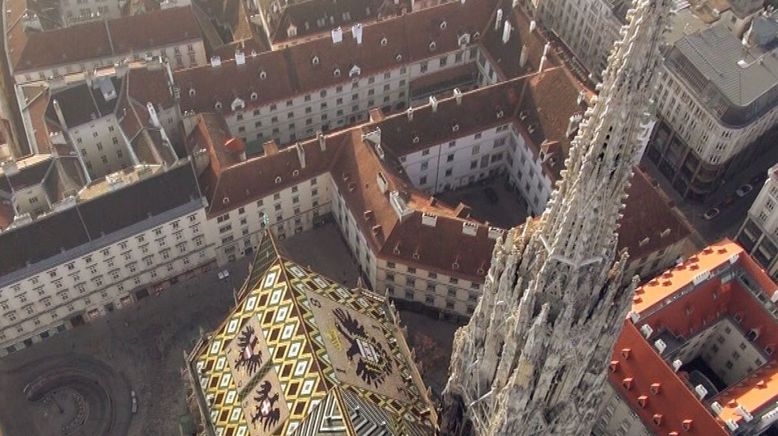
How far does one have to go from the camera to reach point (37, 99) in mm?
99500

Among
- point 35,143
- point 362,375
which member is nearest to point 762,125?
point 362,375

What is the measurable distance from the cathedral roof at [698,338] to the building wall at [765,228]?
40.4 ft

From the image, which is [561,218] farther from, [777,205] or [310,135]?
[310,135]

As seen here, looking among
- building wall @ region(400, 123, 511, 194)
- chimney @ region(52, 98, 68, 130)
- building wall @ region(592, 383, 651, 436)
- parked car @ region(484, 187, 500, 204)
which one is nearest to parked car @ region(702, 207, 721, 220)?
building wall @ region(400, 123, 511, 194)

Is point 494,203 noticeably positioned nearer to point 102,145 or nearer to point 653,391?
point 653,391

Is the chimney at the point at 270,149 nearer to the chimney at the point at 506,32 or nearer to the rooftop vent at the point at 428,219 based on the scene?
the rooftop vent at the point at 428,219

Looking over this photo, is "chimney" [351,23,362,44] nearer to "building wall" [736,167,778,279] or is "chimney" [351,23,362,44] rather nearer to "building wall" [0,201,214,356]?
"building wall" [0,201,214,356]

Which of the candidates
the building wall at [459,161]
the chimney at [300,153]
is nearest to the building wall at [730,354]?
the building wall at [459,161]

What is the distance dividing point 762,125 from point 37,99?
3779 inches

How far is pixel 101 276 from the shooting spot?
307 ft

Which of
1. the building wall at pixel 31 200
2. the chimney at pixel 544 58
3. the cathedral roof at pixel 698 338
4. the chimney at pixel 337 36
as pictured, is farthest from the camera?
the chimney at pixel 337 36

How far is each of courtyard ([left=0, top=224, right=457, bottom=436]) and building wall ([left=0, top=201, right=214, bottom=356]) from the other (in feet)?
6.97

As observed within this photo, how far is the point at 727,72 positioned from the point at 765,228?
2127 cm

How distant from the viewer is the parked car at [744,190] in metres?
113
